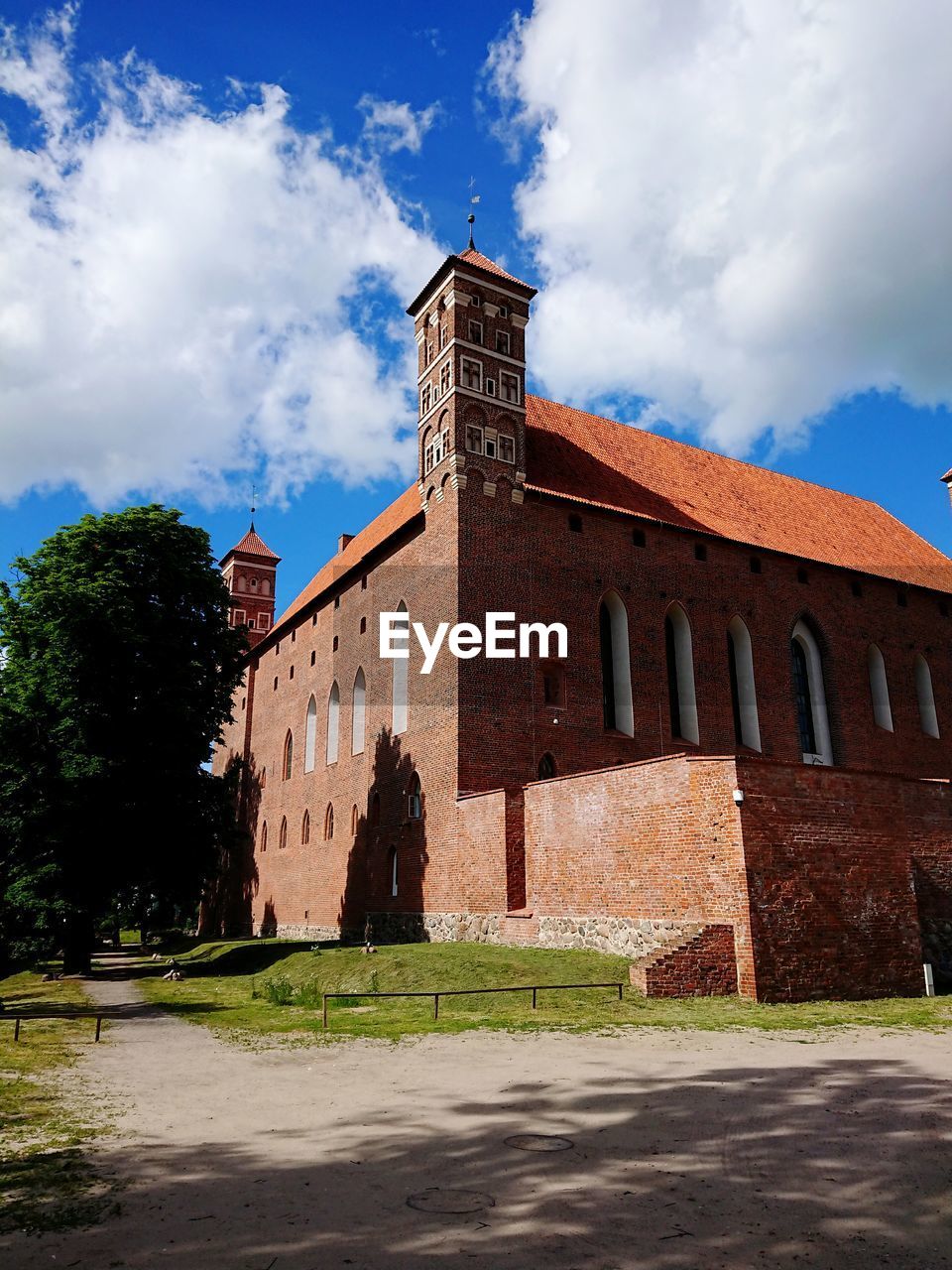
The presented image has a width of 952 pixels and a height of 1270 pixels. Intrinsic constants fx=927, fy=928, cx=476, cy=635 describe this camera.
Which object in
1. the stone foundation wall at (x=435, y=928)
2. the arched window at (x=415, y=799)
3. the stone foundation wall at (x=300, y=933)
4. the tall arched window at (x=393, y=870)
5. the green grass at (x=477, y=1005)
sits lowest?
the green grass at (x=477, y=1005)

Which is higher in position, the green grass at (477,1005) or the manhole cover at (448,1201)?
the green grass at (477,1005)

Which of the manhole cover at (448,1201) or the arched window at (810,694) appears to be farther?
the arched window at (810,694)

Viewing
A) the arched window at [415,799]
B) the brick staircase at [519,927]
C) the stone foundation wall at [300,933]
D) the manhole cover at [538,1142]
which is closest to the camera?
the manhole cover at [538,1142]

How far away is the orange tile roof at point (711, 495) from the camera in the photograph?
2491cm

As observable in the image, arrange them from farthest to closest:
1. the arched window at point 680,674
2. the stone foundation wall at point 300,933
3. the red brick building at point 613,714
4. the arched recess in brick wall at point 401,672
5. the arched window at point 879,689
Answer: the arched window at point 879,689, the stone foundation wall at point 300,933, the arched window at point 680,674, the arched recess in brick wall at point 401,672, the red brick building at point 613,714

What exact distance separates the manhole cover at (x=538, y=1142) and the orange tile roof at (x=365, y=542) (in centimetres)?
1872

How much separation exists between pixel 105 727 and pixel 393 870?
7.61 meters

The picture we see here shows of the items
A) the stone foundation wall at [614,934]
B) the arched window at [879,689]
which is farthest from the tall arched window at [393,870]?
the arched window at [879,689]

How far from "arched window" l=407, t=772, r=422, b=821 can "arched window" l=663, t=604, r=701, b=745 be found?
21.7ft

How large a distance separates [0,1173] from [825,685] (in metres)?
25.5

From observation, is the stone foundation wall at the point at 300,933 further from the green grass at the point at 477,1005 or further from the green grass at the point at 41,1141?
the green grass at the point at 41,1141

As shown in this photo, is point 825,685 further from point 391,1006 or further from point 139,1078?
point 139,1078

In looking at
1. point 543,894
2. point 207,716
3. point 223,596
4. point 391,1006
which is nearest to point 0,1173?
point 391,1006

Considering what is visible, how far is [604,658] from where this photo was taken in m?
23.3
